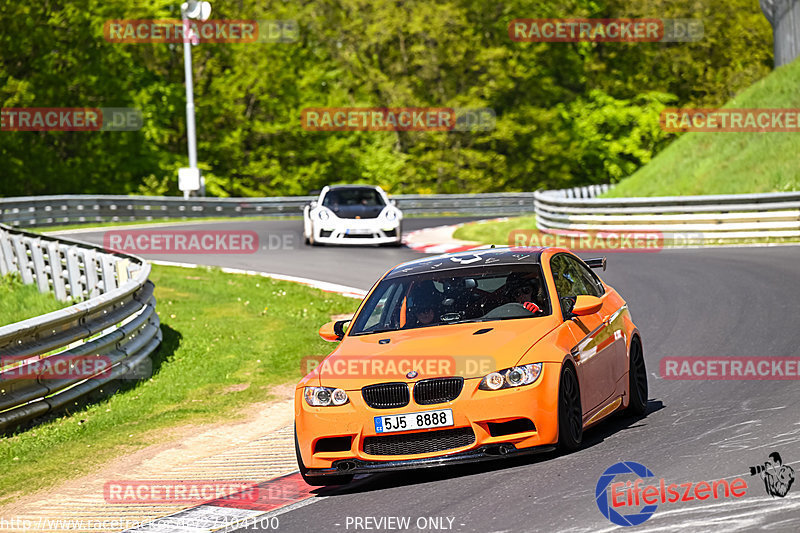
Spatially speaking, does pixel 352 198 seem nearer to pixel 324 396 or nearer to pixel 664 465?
pixel 324 396

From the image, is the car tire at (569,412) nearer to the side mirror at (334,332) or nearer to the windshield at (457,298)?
the windshield at (457,298)

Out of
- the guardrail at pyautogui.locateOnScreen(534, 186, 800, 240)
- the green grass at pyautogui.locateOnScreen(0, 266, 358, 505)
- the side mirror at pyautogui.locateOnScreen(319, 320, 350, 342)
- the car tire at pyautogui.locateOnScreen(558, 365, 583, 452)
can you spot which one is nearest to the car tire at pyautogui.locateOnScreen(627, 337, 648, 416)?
the car tire at pyautogui.locateOnScreen(558, 365, 583, 452)

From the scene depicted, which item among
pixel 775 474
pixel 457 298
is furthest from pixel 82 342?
pixel 775 474

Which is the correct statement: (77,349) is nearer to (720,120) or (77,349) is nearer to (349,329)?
(349,329)

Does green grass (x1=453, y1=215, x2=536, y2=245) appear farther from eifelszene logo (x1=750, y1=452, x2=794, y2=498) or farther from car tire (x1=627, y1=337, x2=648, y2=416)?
eifelszene logo (x1=750, y1=452, x2=794, y2=498)

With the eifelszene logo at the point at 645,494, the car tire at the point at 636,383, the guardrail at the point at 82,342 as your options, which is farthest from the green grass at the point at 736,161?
the eifelszene logo at the point at 645,494

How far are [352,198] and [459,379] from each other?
66.3ft

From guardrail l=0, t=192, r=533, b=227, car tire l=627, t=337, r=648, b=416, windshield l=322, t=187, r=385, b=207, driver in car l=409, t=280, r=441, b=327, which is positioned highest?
driver in car l=409, t=280, r=441, b=327

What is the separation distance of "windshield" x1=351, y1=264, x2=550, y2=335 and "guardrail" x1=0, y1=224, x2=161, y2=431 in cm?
319

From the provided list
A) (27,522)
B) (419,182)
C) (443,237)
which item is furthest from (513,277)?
(419,182)

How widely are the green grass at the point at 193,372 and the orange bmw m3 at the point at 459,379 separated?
2316 mm

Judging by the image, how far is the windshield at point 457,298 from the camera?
8.42m

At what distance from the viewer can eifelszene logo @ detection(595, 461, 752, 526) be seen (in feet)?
19.8

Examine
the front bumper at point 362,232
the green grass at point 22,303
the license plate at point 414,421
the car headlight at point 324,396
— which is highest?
the car headlight at point 324,396
